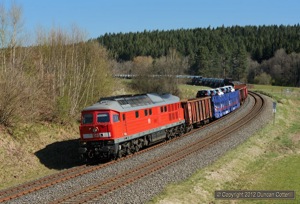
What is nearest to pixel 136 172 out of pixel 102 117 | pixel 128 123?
pixel 102 117

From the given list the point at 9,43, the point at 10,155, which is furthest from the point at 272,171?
the point at 9,43

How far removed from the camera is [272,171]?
24.8m

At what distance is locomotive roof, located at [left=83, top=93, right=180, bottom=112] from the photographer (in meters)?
25.0

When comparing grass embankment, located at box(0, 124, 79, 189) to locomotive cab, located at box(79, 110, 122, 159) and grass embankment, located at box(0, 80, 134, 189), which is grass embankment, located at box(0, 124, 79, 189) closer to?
grass embankment, located at box(0, 80, 134, 189)

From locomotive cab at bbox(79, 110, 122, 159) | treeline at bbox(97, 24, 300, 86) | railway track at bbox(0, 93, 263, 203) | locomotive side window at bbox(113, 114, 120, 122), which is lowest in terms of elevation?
railway track at bbox(0, 93, 263, 203)

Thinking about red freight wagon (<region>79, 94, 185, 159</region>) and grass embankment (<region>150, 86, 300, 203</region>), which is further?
red freight wagon (<region>79, 94, 185, 159</region>)

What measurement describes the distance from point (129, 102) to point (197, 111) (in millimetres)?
14982

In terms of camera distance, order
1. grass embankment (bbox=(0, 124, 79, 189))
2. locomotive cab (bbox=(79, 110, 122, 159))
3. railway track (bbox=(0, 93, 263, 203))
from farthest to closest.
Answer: locomotive cab (bbox=(79, 110, 122, 159))
grass embankment (bbox=(0, 124, 79, 189))
railway track (bbox=(0, 93, 263, 203))

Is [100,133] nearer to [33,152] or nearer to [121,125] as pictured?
[121,125]

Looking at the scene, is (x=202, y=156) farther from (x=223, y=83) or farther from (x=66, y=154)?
(x=223, y=83)

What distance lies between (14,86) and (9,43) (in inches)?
241

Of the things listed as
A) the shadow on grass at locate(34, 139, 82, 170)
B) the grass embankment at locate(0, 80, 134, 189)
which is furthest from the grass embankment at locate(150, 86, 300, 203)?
the shadow on grass at locate(34, 139, 82, 170)

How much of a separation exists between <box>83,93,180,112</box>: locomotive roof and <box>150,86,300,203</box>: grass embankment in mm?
6977

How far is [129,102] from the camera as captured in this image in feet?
88.4
